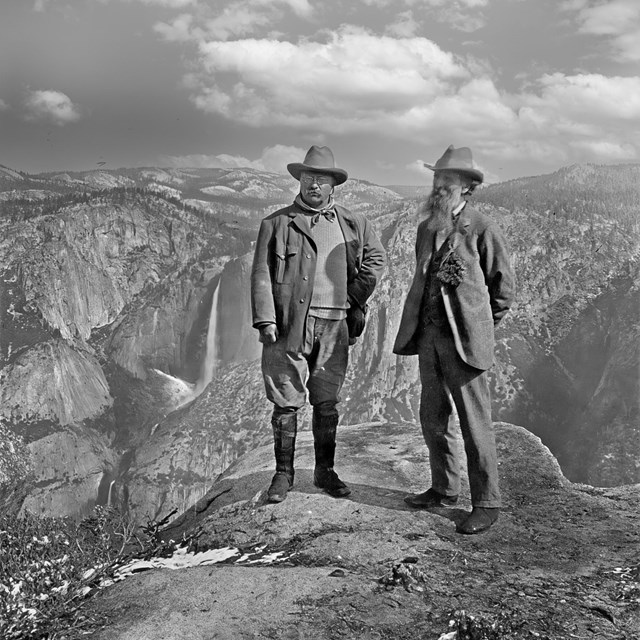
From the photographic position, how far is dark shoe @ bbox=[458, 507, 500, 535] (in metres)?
4.83

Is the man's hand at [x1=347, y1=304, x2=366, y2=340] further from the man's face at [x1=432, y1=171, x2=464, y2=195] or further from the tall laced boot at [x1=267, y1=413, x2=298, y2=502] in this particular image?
the man's face at [x1=432, y1=171, x2=464, y2=195]

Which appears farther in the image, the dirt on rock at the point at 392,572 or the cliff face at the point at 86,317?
the cliff face at the point at 86,317

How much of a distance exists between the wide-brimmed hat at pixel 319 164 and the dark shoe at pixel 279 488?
2.85 metres

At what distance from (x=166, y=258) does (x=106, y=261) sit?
9.74 meters

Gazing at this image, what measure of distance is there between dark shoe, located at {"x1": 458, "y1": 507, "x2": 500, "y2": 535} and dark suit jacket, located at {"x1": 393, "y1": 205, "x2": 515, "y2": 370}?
46.6 inches

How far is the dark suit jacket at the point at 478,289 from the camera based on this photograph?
4.98 m

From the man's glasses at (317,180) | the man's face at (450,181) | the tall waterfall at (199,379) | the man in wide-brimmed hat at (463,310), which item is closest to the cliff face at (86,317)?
the tall waterfall at (199,379)

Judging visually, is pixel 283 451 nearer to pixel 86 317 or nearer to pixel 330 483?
pixel 330 483

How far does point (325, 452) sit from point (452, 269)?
2168 millimetres

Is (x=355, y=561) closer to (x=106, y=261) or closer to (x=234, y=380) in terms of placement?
(x=234, y=380)

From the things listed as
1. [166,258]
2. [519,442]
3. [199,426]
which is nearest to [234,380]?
[199,426]

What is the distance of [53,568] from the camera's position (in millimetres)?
3973

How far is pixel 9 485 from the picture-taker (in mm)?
6027

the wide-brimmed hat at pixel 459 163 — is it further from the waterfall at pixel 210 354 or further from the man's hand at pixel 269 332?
the waterfall at pixel 210 354
